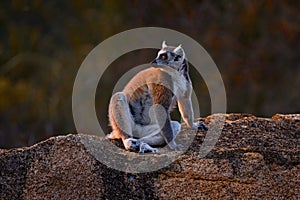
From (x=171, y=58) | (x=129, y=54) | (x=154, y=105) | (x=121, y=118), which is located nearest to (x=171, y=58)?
(x=171, y=58)

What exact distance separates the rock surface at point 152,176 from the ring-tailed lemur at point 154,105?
0.39 meters

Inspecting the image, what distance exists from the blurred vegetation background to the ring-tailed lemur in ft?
30.1

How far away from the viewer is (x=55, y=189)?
6617 millimetres

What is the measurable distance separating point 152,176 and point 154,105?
0.97m

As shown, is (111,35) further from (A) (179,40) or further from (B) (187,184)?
(B) (187,184)

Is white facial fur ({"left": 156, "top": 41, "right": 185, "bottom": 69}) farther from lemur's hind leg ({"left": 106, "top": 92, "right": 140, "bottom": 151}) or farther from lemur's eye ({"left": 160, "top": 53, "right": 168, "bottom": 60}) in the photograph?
lemur's hind leg ({"left": 106, "top": 92, "right": 140, "bottom": 151})

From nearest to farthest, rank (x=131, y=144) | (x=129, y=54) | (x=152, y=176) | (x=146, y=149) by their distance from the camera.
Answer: (x=152, y=176) → (x=146, y=149) → (x=131, y=144) → (x=129, y=54)

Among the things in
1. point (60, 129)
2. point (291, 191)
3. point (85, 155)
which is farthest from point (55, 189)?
point (60, 129)

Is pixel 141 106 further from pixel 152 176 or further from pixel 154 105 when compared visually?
pixel 152 176

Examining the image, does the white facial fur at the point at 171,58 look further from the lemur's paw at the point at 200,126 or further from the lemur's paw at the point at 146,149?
the lemur's paw at the point at 146,149

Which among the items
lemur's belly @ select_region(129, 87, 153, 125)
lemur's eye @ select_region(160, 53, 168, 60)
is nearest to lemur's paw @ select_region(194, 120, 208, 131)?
lemur's belly @ select_region(129, 87, 153, 125)

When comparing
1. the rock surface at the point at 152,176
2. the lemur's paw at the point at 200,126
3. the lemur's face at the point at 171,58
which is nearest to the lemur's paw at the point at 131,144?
the rock surface at the point at 152,176

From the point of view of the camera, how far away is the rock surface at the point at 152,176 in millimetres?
6613

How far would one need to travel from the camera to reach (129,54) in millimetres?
17094
